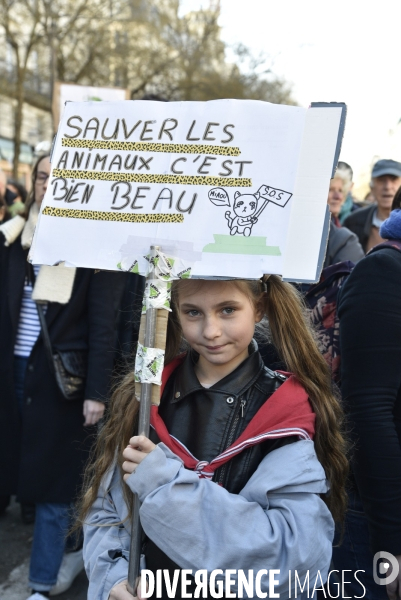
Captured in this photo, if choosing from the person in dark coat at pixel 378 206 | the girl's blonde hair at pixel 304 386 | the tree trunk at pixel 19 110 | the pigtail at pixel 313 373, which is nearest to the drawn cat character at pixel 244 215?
the girl's blonde hair at pixel 304 386

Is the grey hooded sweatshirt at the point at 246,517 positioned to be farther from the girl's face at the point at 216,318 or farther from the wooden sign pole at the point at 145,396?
the girl's face at the point at 216,318

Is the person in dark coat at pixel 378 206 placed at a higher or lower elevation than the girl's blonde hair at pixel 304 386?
higher

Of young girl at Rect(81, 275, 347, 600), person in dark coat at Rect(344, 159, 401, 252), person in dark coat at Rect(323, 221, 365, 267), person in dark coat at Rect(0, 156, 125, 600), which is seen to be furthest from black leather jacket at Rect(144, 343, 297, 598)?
person in dark coat at Rect(344, 159, 401, 252)

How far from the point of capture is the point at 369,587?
1991 mm

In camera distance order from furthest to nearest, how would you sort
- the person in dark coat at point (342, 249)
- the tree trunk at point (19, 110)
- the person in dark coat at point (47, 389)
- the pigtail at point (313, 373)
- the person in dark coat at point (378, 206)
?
the tree trunk at point (19, 110)
the person in dark coat at point (378, 206)
the person in dark coat at point (342, 249)
the person in dark coat at point (47, 389)
the pigtail at point (313, 373)

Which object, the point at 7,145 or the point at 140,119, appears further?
the point at 7,145

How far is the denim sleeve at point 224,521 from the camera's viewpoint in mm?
1455

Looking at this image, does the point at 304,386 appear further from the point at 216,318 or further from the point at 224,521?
the point at 224,521

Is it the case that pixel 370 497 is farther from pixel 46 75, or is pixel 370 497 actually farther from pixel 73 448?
pixel 46 75

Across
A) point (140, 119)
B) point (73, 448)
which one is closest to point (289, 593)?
point (140, 119)

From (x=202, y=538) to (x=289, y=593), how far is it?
0.25m

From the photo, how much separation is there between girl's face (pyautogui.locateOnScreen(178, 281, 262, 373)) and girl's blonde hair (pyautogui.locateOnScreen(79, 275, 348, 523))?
27 mm

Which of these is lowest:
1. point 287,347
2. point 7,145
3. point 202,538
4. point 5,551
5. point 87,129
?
point 5,551

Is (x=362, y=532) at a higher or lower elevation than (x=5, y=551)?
higher
